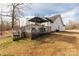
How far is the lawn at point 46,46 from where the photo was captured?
237 cm

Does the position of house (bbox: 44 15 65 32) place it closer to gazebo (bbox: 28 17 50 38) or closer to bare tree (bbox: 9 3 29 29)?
gazebo (bbox: 28 17 50 38)

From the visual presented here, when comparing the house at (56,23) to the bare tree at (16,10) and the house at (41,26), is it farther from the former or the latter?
the bare tree at (16,10)

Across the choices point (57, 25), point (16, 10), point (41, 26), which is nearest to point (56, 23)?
point (57, 25)

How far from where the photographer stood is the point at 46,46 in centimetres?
240

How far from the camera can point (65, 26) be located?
2416 millimetres

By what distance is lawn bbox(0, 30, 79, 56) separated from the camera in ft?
7.77

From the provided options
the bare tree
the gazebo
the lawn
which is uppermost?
the bare tree

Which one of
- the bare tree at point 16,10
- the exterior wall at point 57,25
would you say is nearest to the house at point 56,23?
the exterior wall at point 57,25

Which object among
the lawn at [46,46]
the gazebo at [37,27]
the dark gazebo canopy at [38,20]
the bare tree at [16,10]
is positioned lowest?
the lawn at [46,46]

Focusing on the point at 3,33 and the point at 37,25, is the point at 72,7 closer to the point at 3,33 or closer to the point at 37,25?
the point at 37,25

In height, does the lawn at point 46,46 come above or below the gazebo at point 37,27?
A: below

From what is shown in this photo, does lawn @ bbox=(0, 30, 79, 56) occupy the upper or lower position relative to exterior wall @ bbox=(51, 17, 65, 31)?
lower

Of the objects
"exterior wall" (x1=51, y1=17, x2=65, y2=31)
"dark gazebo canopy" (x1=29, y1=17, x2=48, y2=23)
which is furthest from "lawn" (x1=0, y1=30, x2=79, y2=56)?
"dark gazebo canopy" (x1=29, y1=17, x2=48, y2=23)

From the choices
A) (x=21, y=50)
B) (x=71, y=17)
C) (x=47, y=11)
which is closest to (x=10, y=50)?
(x=21, y=50)
